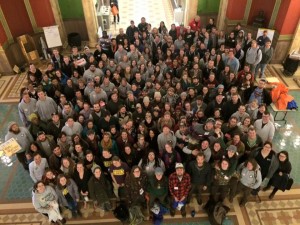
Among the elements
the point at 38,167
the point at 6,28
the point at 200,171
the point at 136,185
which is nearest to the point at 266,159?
the point at 200,171

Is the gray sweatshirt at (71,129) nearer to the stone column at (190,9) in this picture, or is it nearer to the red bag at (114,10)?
the stone column at (190,9)

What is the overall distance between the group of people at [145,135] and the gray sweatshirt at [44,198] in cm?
2

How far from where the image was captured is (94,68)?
8023 mm

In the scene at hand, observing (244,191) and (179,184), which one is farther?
(244,191)

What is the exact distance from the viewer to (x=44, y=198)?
16.8 feet

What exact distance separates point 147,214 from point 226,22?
364 inches

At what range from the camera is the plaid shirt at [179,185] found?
521 centimetres

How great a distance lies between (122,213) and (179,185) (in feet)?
4.90

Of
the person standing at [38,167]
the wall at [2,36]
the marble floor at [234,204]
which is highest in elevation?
the wall at [2,36]

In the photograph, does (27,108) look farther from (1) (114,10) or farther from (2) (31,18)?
(1) (114,10)

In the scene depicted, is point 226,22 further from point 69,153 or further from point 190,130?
point 69,153

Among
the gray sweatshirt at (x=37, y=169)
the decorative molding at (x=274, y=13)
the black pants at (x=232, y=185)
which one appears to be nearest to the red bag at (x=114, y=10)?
the decorative molding at (x=274, y=13)

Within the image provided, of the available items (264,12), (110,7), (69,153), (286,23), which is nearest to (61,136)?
(69,153)

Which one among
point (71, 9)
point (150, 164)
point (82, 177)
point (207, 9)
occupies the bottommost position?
point (82, 177)
